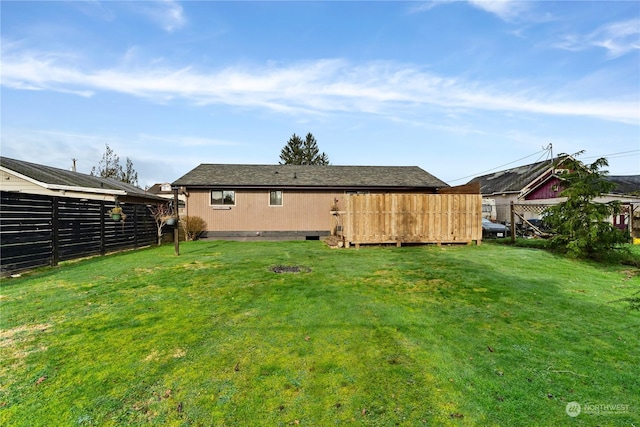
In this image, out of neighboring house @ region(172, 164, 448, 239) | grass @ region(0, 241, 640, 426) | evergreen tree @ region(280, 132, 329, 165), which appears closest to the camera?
grass @ region(0, 241, 640, 426)

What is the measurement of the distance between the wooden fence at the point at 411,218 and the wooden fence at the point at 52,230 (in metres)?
8.16

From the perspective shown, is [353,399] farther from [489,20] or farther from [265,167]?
[265,167]

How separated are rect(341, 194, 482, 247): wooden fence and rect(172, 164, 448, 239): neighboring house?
9.31ft

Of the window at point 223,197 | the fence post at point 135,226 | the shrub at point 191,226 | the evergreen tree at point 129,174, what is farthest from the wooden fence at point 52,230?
the evergreen tree at point 129,174

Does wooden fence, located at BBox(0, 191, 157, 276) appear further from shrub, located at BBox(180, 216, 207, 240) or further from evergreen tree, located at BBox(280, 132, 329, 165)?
evergreen tree, located at BBox(280, 132, 329, 165)

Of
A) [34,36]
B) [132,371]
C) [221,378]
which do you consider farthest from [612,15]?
[34,36]

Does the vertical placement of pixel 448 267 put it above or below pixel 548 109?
below

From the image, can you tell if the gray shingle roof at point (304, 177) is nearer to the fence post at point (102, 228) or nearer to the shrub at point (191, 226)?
the shrub at point (191, 226)

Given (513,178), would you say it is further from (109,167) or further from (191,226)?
(109,167)

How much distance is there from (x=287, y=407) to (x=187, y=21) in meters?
12.5

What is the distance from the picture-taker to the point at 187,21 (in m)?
10.1

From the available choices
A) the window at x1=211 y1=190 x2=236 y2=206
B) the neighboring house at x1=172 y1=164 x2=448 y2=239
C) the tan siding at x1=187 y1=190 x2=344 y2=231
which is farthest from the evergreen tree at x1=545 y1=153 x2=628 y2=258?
the window at x1=211 y1=190 x2=236 y2=206

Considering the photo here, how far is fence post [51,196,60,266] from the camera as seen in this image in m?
7.14

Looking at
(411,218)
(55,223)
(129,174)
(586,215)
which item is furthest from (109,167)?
(586,215)
